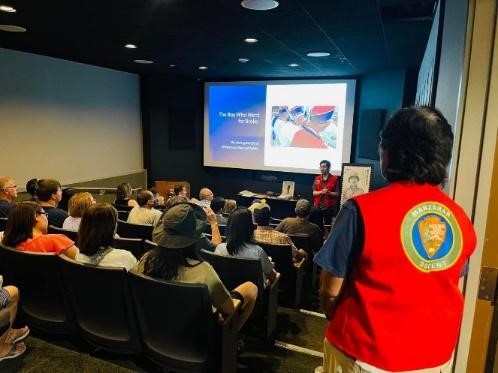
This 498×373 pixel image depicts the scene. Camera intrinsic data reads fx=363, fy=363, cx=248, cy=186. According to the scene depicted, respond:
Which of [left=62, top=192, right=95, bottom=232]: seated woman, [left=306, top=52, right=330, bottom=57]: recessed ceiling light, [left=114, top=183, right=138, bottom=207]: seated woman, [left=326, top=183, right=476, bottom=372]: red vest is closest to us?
[left=326, top=183, right=476, bottom=372]: red vest

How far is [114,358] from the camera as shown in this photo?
230 centimetres

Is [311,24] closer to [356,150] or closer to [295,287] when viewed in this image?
[295,287]

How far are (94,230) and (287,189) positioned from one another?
221 inches

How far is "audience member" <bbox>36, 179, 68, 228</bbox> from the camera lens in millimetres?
3430

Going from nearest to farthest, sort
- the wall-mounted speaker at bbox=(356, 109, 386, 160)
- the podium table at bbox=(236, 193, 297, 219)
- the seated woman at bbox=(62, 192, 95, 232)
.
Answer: the seated woman at bbox=(62, 192, 95, 232)
the wall-mounted speaker at bbox=(356, 109, 386, 160)
the podium table at bbox=(236, 193, 297, 219)

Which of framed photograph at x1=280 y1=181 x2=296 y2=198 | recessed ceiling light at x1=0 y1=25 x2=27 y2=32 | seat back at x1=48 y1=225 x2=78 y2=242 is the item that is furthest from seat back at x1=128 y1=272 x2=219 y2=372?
framed photograph at x1=280 y1=181 x2=296 y2=198

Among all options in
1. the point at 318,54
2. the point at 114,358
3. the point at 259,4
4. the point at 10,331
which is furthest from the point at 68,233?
the point at 318,54

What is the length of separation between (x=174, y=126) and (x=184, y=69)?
164cm

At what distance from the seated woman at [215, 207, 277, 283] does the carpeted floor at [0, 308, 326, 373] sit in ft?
1.69

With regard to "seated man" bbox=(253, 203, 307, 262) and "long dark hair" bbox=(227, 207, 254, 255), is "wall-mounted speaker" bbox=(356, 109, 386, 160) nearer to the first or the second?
"seated man" bbox=(253, 203, 307, 262)

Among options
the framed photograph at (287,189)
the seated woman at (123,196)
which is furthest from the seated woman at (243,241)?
the framed photograph at (287,189)

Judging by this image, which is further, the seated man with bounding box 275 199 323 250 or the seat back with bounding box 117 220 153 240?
the seated man with bounding box 275 199 323 250

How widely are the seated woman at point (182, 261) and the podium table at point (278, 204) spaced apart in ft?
17.9

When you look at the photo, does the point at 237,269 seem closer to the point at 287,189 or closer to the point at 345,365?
the point at 345,365
